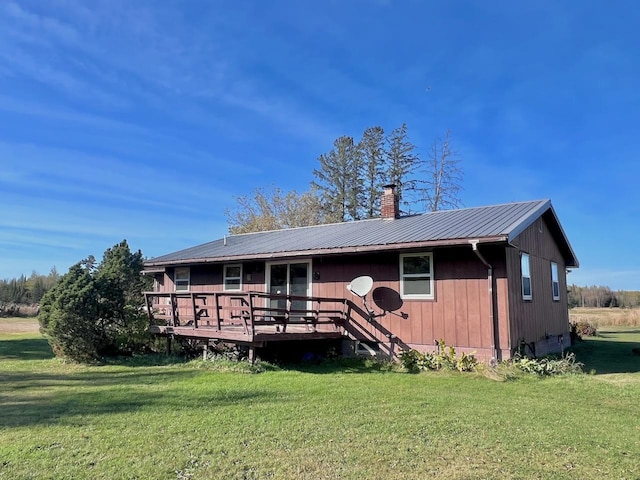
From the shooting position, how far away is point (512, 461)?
3.98 metres

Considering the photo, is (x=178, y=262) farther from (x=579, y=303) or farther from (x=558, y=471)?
(x=579, y=303)

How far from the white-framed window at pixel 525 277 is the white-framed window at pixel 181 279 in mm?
10271

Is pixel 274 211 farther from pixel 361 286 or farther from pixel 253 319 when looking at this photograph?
pixel 253 319

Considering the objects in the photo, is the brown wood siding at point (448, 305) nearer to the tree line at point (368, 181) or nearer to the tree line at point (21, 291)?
the tree line at point (368, 181)

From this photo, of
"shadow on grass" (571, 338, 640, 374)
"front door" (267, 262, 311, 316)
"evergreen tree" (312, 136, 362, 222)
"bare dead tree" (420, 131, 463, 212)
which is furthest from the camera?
"evergreen tree" (312, 136, 362, 222)

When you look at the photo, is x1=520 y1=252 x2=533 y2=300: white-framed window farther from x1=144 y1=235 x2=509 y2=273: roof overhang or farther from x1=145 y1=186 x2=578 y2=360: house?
x1=144 y1=235 x2=509 y2=273: roof overhang

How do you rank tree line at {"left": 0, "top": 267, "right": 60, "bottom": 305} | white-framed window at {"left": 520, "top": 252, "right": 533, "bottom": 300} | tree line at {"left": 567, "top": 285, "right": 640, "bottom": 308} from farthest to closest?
tree line at {"left": 567, "top": 285, "right": 640, "bottom": 308}
tree line at {"left": 0, "top": 267, "right": 60, "bottom": 305}
white-framed window at {"left": 520, "top": 252, "right": 533, "bottom": 300}

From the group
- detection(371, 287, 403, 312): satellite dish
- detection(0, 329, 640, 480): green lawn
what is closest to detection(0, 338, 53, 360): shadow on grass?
detection(0, 329, 640, 480): green lawn

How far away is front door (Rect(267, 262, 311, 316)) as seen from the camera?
12157mm

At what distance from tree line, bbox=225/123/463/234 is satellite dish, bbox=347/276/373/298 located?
17.7 m

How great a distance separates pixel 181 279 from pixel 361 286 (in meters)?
7.44

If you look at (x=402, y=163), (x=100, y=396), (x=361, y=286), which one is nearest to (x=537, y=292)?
(x=361, y=286)

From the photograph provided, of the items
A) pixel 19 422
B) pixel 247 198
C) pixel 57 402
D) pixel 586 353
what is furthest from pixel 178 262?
pixel 247 198

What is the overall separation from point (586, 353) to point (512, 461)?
36.6 ft
